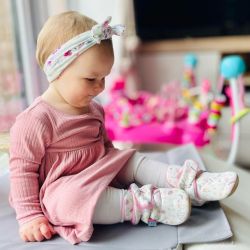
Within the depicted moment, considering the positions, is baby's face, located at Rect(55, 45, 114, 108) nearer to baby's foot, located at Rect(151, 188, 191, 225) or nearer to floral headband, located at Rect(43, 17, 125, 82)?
floral headband, located at Rect(43, 17, 125, 82)

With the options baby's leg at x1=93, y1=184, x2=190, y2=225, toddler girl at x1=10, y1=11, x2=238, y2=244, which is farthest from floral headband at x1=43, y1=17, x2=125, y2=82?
baby's leg at x1=93, y1=184, x2=190, y2=225

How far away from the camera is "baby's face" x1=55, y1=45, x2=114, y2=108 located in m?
0.77

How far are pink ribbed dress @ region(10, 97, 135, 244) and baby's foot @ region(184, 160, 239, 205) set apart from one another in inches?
6.5

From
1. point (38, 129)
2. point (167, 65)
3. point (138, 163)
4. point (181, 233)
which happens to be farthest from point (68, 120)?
point (167, 65)

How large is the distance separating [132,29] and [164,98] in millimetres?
848

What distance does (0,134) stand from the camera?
3.03ft

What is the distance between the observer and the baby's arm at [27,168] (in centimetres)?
78

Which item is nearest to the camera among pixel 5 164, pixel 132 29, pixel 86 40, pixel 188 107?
pixel 86 40

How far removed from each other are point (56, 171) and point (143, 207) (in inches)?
7.2

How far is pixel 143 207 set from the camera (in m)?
0.78

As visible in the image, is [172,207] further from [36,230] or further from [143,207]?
[36,230]

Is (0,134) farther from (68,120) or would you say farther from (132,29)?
(132,29)

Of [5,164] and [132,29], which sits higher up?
[132,29]

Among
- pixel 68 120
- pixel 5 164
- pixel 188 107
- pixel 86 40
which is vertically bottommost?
pixel 188 107
